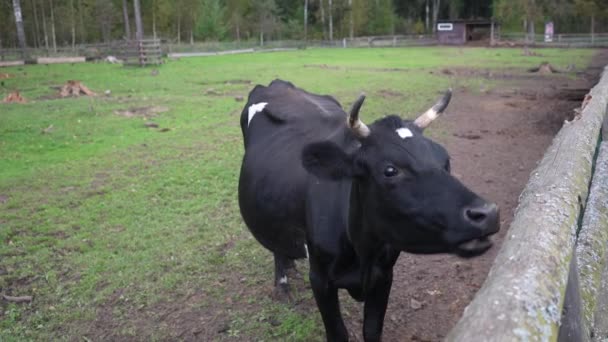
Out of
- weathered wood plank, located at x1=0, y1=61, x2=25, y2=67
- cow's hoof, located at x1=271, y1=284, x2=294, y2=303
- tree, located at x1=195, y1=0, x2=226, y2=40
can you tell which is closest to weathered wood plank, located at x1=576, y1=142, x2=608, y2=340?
cow's hoof, located at x1=271, y1=284, x2=294, y2=303

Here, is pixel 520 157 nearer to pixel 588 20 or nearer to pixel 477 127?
pixel 477 127

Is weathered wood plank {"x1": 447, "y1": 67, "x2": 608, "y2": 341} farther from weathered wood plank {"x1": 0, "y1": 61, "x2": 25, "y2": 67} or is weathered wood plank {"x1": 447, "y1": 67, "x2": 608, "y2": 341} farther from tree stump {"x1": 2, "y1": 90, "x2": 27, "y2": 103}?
weathered wood plank {"x1": 0, "y1": 61, "x2": 25, "y2": 67}

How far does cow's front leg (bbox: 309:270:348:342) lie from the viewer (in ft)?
11.2

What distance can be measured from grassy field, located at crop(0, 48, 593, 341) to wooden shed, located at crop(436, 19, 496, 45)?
42.7 m

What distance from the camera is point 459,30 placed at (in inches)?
2051

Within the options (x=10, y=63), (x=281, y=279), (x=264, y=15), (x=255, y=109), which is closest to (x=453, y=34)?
(x=264, y=15)

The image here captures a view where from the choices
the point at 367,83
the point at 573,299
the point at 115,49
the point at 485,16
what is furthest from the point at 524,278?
the point at 485,16

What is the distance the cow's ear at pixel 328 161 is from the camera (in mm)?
2914

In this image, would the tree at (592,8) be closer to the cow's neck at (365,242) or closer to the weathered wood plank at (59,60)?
the weathered wood plank at (59,60)

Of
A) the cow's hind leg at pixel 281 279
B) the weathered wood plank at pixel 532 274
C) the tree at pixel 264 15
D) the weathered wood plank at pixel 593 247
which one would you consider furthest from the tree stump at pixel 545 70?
the tree at pixel 264 15

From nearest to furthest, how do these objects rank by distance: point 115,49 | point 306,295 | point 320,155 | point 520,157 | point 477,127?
1. point 320,155
2. point 306,295
3. point 520,157
4. point 477,127
5. point 115,49

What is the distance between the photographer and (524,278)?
187cm

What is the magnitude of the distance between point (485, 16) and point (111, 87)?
5620 cm

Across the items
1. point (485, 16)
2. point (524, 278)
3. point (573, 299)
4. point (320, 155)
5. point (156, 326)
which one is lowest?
point (156, 326)
